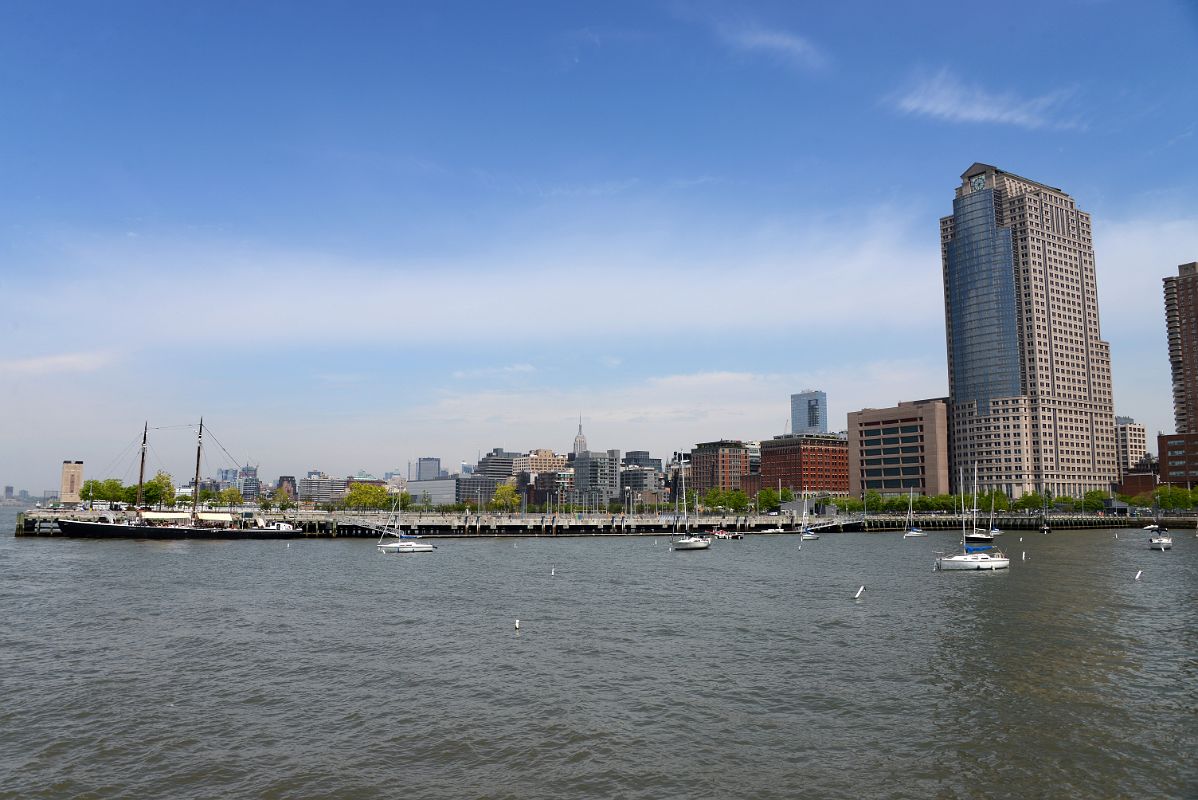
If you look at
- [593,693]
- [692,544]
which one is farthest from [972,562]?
[593,693]

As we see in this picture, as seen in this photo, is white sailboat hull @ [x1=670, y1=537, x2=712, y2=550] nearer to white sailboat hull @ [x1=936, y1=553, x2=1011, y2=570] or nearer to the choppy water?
white sailboat hull @ [x1=936, y1=553, x2=1011, y2=570]

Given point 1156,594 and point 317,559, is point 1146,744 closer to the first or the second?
point 1156,594

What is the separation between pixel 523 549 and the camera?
14188cm

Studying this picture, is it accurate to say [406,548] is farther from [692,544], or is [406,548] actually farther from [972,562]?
[972,562]

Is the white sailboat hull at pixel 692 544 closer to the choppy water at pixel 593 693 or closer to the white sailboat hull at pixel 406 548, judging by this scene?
the white sailboat hull at pixel 406 548

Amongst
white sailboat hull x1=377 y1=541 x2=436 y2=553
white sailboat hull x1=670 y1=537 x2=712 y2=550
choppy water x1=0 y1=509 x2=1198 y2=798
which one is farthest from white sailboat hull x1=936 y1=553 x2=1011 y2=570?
white sailboat hull x1=377 y1=541 x2=436 y2=553

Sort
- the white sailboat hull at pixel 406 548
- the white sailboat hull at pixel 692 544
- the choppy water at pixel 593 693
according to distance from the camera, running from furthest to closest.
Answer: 1. the white sailboat hull at pixel 692 544
2. the white sailboat hull at pixel 406 548
3. the choppy water at pixel 593 693

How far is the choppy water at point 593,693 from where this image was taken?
90.3 ft

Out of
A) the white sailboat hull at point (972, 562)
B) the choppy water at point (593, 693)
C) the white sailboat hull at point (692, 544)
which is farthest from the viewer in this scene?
the white sailboat hull at point (692, 544)

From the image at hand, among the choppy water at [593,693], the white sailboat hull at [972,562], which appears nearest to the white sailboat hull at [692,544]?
the white sailboat hull at [972,562]

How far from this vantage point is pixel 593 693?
37438 millimetres

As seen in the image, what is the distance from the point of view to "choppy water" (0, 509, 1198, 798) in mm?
27516

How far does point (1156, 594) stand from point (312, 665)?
72.4 m

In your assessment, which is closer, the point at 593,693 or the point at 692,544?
the point at 593,693
